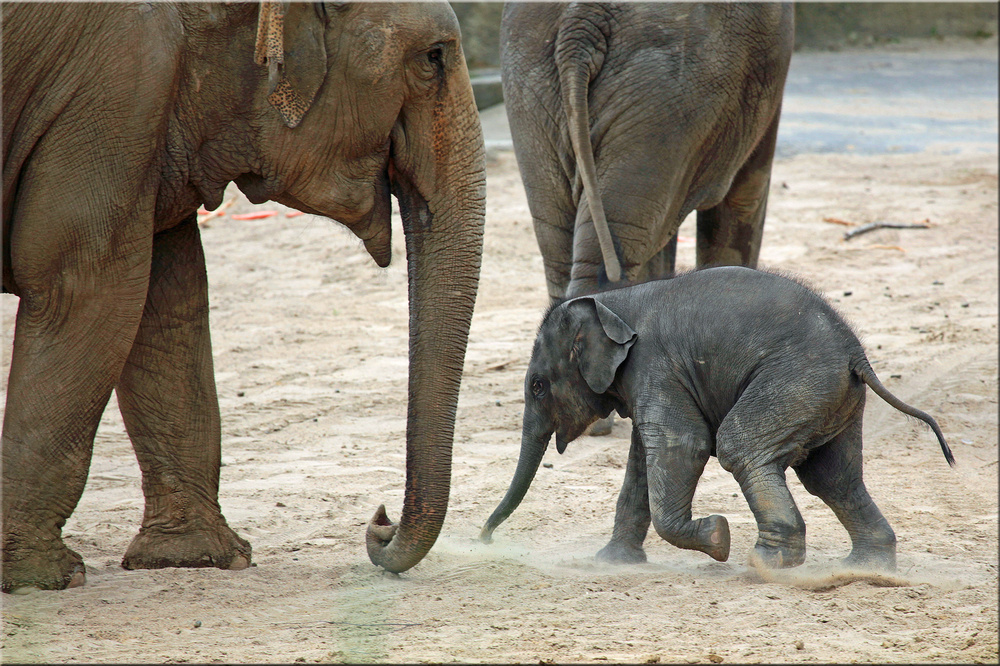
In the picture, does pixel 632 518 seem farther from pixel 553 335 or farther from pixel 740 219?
pixel 740 219

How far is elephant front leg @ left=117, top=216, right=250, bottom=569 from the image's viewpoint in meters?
3.68

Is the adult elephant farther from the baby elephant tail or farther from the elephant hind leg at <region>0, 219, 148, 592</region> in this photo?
the baby elephant tail

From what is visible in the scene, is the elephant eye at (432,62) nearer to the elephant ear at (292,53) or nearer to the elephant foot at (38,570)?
the elephant ear at (292,53)

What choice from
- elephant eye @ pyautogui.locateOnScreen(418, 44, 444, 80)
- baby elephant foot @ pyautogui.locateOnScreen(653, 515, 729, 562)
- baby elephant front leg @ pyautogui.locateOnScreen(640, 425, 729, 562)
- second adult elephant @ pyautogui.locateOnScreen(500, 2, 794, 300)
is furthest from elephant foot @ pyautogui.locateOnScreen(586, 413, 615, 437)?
elephant eye @ pyautogui.locateOnScreen(418, 44, 444, 80)

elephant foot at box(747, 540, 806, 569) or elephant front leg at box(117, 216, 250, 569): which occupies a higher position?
elephant front leg at box(117, 216, 250, 569)

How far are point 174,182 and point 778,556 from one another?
2.03 metres

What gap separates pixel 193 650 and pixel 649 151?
8.74ft

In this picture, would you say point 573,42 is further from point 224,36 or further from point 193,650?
point 193,650

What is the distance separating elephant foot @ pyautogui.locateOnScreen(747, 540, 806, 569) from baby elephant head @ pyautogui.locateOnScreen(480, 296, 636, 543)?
0.70m

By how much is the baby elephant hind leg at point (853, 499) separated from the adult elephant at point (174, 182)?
3.96 feet

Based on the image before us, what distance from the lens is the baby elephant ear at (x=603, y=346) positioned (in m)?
3.71

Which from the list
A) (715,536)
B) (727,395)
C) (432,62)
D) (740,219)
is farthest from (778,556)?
(740,219)

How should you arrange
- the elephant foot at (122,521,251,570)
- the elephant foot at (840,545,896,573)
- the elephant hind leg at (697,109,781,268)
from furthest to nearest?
the elephant hind leg at (697,109,781,268) < the elephant foot at (122,521,251,570) < the elephant foot at (840,545,896,573)

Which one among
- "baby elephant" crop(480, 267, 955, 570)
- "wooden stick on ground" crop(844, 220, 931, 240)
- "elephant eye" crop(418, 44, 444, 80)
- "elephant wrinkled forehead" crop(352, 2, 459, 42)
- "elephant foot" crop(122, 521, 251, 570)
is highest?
"elephant wrinkled forehead" crop(352, 2, 459, 42)
